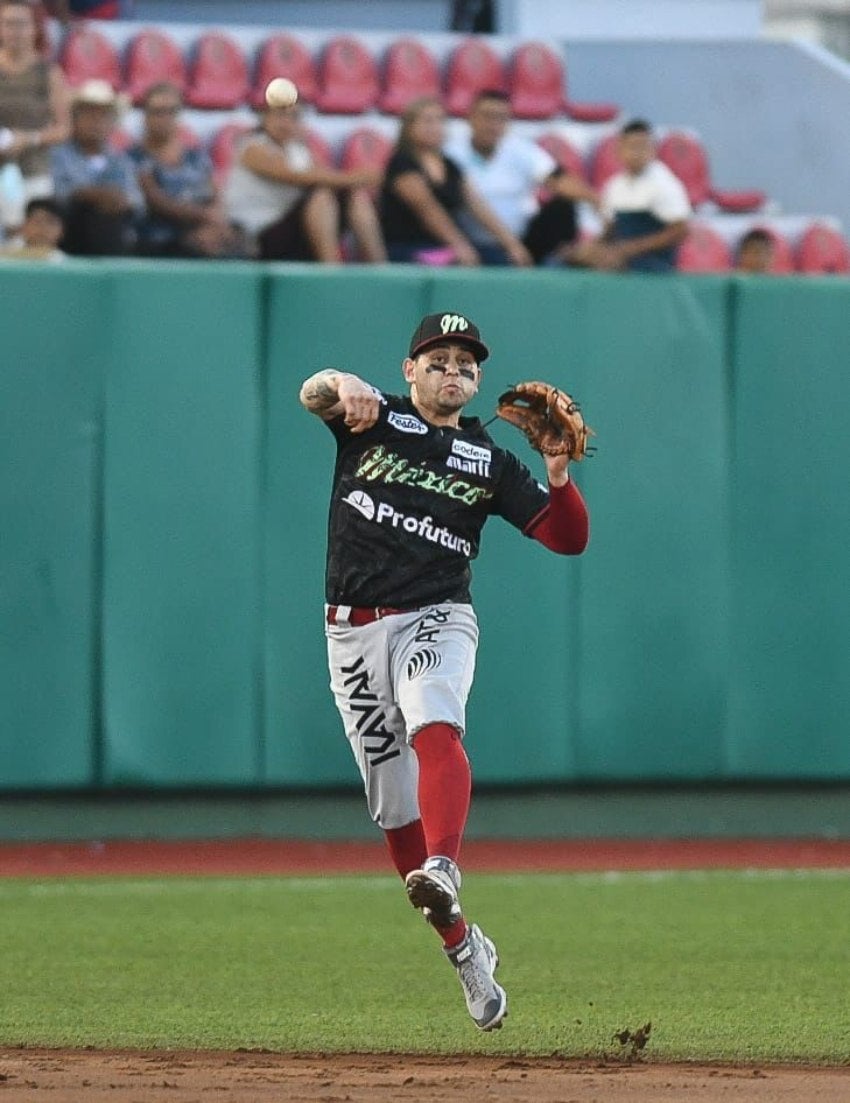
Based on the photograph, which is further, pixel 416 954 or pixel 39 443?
pixel 39 443

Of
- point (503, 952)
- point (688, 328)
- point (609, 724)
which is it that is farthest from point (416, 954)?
point (688, 328)

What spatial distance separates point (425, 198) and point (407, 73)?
4085mm

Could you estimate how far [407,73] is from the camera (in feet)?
47.2

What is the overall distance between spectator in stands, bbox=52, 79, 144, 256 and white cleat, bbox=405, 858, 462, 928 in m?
5.95

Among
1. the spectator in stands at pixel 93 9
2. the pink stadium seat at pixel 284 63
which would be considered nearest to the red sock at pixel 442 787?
the pink stadium seat at pixel 284 63

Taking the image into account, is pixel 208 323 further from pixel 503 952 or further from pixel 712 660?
pixel 503 952

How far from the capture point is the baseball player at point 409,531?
5449 mm

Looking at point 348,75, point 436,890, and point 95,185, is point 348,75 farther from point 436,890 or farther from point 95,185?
point 436,890

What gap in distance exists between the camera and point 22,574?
378 inches

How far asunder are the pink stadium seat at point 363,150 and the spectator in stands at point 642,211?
1.93 metres

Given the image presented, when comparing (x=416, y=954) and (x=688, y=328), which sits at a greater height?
(x=688, y=328)

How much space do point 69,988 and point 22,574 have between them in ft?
12.6

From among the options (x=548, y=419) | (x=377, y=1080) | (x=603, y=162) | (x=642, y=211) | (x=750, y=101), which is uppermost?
(x=750, y=101)

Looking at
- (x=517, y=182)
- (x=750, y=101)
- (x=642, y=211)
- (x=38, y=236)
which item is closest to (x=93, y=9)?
(x=750, y=101)
